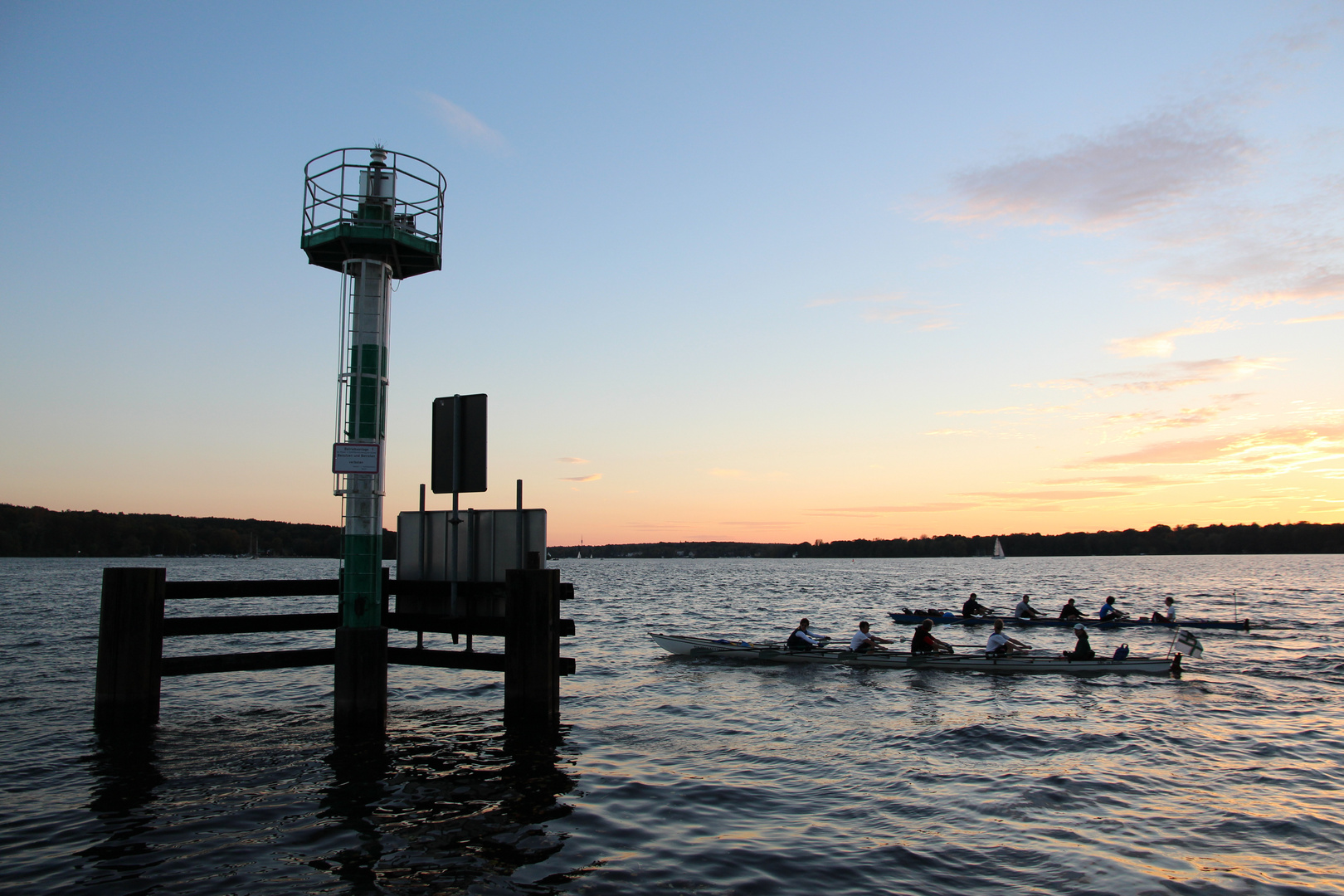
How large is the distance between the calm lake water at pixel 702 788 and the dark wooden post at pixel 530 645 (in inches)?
35.8

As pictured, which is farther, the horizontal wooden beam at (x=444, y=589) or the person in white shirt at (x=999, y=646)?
the person in white shirt at (x=999, y=646)

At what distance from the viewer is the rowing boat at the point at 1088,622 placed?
121 feet

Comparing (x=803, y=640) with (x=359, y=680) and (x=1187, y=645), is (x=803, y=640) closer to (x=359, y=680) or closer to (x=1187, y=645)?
(x=1187, y=645)

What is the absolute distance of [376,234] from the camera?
14258 mm

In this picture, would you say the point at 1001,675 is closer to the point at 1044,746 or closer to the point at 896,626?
the point at 1044,746

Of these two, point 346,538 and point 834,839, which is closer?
point 834,839

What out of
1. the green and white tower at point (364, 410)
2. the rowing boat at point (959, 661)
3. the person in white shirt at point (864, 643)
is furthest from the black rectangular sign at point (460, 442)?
the person in white shirt at point (864, 643)

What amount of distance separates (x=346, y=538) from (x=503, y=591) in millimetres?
2856

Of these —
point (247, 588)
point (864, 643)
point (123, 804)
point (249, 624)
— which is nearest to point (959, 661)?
point (864, 643)

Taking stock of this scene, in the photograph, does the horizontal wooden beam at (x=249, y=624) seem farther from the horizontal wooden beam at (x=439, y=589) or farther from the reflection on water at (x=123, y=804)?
the reflection on water at (x=123, y=804)

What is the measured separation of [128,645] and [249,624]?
1.90 meters

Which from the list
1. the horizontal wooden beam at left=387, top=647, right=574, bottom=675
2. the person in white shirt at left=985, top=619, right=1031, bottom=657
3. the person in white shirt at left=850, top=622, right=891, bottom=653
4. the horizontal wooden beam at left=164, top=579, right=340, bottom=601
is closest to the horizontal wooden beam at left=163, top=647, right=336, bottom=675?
the horizontal wooden beam at left=164, top=579, right=340, bottom=601

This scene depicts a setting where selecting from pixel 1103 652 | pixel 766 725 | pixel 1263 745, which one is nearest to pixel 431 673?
pixel 766 725

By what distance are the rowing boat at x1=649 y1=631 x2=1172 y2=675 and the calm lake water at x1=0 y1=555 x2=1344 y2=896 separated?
1.44 ft
